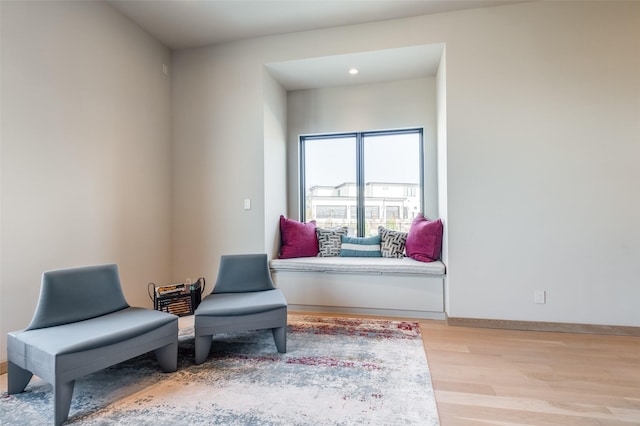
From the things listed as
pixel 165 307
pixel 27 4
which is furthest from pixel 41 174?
pixel 165 307

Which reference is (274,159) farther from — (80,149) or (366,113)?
(80,149)

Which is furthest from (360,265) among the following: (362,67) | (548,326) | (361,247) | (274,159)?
(362,67)

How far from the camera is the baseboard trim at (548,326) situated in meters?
2.67

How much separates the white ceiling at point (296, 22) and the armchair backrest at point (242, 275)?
6.87ft

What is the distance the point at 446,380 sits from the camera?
1.97m

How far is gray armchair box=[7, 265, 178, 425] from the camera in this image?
159 centimetres

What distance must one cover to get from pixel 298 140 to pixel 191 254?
6.27 feet

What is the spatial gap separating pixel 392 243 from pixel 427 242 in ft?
1.50

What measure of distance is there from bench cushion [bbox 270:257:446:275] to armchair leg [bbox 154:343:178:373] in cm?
149

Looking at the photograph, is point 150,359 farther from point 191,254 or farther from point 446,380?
point 446,380

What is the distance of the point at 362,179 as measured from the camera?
4133 millimetres

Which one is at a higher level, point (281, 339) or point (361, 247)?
point (361, 247)

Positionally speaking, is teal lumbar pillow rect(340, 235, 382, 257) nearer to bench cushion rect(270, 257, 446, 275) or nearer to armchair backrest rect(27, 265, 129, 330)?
bench cushion rect(270, 257, 446, 275)

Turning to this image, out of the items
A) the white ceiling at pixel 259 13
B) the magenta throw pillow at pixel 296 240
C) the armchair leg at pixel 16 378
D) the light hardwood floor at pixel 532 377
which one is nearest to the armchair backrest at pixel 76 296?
the armchair leg at pixel 16 378
